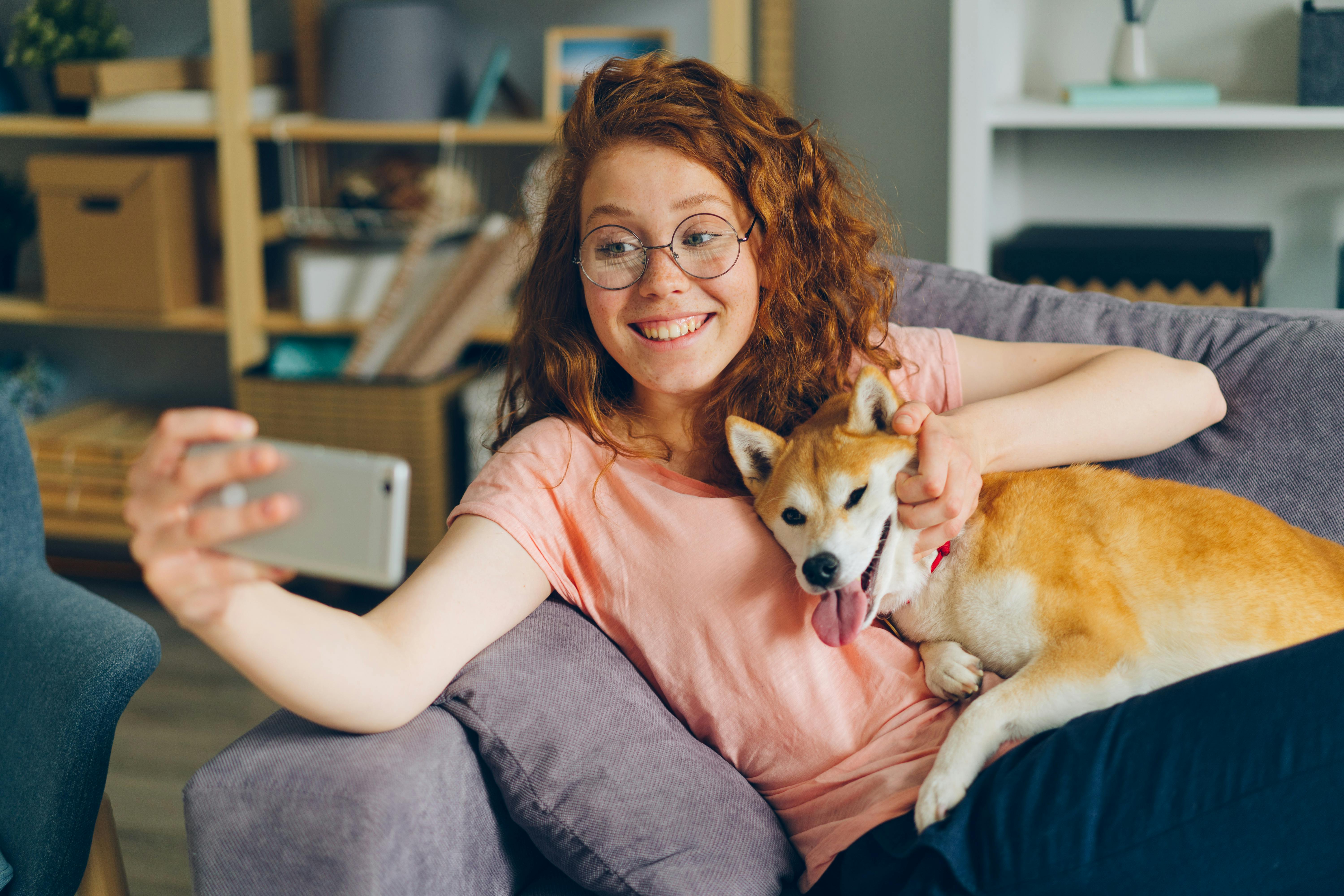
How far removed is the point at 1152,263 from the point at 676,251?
130cm

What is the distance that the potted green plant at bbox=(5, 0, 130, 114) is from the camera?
2664mm

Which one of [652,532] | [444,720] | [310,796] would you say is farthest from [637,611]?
[310,796]

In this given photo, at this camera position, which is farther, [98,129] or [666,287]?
[98,129]

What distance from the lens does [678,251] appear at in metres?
1.17

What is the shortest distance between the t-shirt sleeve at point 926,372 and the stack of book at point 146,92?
1959 mm

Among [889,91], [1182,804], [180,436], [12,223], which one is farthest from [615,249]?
[12,223]

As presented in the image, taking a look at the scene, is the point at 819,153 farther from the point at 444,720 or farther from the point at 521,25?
the point at 521,25

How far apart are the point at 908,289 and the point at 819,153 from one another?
28cm

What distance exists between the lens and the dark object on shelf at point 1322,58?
6.38ft

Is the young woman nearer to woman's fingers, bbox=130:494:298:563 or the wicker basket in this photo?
woman's fingers, bbox=130:494:298:563

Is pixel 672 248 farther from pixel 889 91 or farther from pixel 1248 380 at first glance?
pixel 889 91

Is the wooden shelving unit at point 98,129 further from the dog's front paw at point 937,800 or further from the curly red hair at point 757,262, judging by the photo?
the dog's front paw at point 937,800

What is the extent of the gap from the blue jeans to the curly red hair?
1.54 ft

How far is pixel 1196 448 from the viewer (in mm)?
1294
